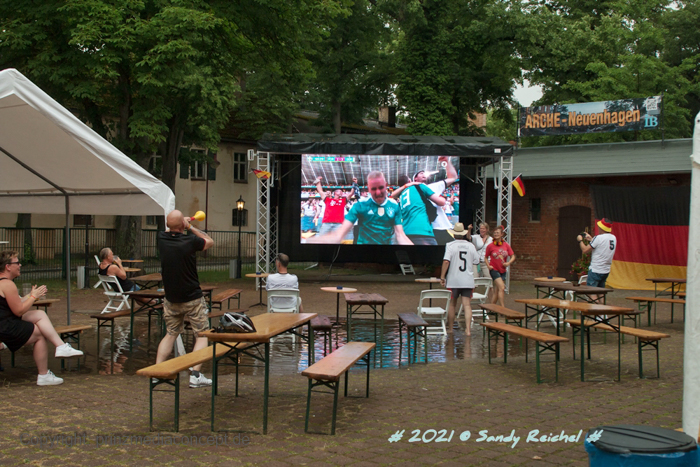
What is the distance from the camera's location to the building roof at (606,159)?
1997cm

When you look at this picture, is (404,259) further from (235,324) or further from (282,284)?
(235,324)

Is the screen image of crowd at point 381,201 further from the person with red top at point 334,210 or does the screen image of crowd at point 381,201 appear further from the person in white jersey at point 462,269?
the person in white jersey at point 462,269

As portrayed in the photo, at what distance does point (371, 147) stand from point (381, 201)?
69.8 inches

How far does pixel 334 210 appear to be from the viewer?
64.5 feet

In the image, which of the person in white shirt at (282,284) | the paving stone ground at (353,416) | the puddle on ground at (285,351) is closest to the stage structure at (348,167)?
the puddle on ground at (285,351)

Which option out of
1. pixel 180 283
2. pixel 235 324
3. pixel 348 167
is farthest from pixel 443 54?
pixel 235 324

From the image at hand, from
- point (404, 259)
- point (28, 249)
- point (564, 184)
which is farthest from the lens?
point (28, 249)

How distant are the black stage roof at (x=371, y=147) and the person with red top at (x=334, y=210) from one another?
132cm

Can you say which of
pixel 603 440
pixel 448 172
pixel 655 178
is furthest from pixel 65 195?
pixel 655 178

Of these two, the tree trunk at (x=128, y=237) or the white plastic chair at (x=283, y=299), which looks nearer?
the white plastic chair at (x=283, y=299)

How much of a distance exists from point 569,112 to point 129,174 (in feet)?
62.9

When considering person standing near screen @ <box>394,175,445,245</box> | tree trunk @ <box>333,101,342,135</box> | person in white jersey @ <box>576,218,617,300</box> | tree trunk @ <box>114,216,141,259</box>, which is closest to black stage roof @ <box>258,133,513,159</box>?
person standing near screen @ <box>394,175,445,245</box>

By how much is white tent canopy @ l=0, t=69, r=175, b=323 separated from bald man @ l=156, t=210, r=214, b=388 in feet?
4.06

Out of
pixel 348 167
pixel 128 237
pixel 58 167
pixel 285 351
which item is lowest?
pixel 285 351
